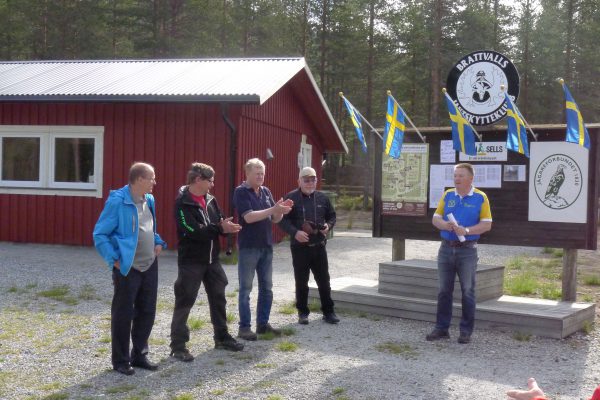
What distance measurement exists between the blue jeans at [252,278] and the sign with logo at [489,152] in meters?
3.01

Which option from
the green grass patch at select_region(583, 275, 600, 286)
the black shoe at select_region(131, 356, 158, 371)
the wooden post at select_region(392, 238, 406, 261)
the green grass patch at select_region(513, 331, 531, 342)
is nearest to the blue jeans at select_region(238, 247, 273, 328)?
the black shoe at select_region(131, 356, 158, 371)

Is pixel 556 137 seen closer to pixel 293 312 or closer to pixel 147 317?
pixel 293 312

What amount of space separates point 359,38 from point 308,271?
28050mm

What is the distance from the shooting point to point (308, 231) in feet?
23.9

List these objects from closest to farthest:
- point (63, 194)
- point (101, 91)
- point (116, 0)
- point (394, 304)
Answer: point (394, 304) < point (101, 91) < point (63, 194) < point (116, 0)

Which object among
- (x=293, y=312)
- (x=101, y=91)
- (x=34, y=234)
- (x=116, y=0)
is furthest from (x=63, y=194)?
(x=116, y=0)

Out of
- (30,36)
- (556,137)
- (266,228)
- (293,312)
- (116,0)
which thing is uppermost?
(116,0)

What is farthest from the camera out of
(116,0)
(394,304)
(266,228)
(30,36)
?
(116,0)

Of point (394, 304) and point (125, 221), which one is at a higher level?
point (125, 221)

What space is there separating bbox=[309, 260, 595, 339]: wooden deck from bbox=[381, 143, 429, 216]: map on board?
0.78m

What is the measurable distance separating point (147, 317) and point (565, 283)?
193 inches

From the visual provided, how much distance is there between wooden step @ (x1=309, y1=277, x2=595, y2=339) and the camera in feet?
23.1

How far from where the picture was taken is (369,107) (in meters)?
33.9

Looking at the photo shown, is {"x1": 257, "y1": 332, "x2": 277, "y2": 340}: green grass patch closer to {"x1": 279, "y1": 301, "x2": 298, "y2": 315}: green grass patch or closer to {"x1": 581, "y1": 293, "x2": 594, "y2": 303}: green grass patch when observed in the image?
{"x1": 279, "y1": 301, "x2": 298, "y2": 315}: green grass patch
